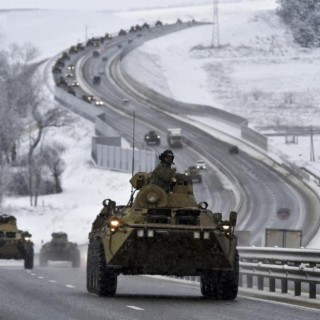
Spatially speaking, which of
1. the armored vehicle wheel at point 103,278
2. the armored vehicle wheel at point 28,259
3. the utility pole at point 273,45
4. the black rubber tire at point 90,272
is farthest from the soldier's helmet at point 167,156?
the utility pole at point 273,45

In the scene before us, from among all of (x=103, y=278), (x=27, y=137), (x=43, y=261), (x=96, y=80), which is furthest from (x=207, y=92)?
(x=103, y=278)

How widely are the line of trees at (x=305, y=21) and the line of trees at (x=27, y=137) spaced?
161ft

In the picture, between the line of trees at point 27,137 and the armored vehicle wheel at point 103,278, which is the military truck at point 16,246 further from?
the line of trees at point 27,137

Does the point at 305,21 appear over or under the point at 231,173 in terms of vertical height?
over

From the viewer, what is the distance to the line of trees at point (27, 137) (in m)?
97.6

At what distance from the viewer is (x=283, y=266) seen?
25.3 m

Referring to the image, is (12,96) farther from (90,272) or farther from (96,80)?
(90,272)

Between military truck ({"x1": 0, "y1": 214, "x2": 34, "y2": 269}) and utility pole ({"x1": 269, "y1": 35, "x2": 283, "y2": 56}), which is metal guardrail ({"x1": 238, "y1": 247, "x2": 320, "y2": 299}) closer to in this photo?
military truck ({"x1": 0, "y1": 214, "x2": 34, "y2": 269})

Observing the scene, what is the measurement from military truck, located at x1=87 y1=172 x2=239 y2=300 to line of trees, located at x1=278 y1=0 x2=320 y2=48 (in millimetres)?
168545

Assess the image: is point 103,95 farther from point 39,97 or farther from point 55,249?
point 55,249

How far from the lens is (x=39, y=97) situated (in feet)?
431

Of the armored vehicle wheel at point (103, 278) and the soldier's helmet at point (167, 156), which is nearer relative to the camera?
the armored vehicle wheel at point (103, 278)

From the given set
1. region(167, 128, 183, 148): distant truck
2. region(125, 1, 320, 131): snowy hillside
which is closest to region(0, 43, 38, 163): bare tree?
region(167, 128, 183, 148): distant truck

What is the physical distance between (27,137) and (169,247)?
3898 inches
